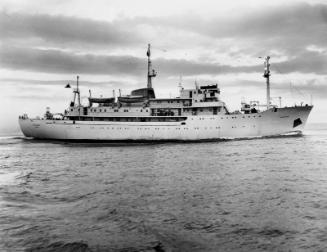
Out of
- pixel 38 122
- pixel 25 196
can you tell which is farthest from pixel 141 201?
pixel 38 122

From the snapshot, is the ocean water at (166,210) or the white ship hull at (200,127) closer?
the ocean water at (166,210)

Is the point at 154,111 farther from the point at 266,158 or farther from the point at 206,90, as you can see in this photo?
the point at 266,158

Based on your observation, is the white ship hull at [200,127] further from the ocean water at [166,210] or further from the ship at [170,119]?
the ocean water at [166,210]

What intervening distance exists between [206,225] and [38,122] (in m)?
44.7

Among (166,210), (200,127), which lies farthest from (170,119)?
(166,210)

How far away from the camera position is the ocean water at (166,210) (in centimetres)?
777

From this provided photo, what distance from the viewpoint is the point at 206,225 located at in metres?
9.07

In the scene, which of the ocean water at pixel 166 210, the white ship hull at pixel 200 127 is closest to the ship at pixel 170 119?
the white ship hull at pixel 200 127

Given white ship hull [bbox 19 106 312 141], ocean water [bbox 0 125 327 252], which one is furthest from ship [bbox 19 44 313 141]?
ocean water [bbox 0 125 327 252]

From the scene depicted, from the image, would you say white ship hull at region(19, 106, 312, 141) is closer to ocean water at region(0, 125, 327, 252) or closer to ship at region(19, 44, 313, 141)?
ship at region(19, 44, 313, 141)

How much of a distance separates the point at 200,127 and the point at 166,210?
111ft

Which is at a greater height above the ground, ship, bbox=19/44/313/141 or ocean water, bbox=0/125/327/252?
ship, bbox=19/44/313/141

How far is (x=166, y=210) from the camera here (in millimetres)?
10641

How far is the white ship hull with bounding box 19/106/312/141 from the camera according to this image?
142 feet
